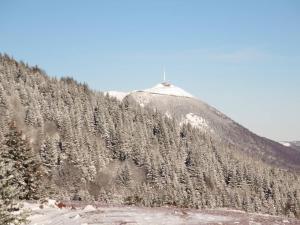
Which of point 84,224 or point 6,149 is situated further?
point 6,149

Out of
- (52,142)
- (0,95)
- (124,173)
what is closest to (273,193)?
(124,173)

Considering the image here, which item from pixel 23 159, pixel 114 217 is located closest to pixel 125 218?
pixel 114 217

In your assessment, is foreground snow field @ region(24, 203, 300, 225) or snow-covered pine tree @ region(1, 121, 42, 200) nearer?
foreground snow field @ region(24, 203, 300, 225)

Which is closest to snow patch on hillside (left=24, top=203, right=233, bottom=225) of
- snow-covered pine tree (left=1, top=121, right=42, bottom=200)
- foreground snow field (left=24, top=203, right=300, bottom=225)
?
foreground snow field (left=24, top=203, right=300, bottom=225)

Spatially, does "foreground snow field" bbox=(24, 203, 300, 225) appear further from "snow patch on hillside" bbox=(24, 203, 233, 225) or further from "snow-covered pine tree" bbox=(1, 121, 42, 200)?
"snow-covered pine tree" bbox=(1, 121, 42, 200)

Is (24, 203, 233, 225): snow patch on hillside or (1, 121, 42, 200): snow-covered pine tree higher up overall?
(1, 121, 42, 200): snow-covered pine tree

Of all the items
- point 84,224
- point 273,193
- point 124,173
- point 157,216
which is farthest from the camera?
point 273,193

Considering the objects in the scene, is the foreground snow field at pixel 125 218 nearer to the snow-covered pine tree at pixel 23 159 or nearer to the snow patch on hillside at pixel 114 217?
the snow patch on hillside at pixel 114 217

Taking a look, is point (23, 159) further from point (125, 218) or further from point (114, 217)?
point (125, 218)

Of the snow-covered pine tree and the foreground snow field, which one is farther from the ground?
the snow-covered pine tree

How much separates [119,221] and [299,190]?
18129 cm

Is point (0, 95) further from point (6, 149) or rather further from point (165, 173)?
point (6, 149)

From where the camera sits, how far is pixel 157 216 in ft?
114

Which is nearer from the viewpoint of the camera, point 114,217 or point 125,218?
point 125,218
